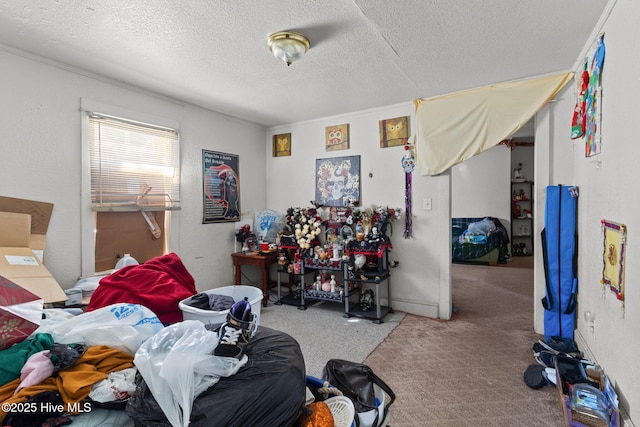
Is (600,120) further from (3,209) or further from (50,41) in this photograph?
(3,209)

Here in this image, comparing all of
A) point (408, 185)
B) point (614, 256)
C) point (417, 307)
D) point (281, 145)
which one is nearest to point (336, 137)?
point (281, 145)

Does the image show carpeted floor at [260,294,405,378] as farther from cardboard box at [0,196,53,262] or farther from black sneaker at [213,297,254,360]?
cardboard box at [0,196,53,262]

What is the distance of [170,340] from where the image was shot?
118cm

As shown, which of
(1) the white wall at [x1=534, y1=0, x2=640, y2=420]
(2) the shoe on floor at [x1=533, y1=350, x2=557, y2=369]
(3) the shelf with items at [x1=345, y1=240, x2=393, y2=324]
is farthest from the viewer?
(3) the shelf with items at [x1=345, y1=240, x2=393, y2=324]

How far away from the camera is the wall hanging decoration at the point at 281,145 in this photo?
4285 mm

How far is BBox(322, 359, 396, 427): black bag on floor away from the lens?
144 cm

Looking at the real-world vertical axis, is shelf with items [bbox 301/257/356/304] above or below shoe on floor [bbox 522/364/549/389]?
above

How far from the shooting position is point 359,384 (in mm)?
1599

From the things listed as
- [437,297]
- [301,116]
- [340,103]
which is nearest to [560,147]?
[437,297]

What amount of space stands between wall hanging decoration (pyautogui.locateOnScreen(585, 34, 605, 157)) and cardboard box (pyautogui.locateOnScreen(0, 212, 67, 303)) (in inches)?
139

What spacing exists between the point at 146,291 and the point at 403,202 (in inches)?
103

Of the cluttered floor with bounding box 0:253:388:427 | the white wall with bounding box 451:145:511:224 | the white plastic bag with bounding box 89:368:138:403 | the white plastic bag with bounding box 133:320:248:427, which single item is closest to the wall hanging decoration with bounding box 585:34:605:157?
the cluttered floor with bounding box 0:253:388:427

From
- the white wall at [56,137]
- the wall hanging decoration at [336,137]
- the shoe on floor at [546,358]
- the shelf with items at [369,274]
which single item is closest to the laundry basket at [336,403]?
the shoe on floor at [546,358]

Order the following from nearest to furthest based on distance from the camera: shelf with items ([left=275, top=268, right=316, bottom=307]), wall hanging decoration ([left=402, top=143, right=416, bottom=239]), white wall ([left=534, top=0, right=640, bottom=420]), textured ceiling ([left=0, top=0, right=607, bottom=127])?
1. white wall ([left=534, top=0, right=640, bottom=420])
2. textured ceiling ([left=0, top=0, right=607, bottom=127])
3. wall hanging decoration ([left=402, top=143, right=416, bottom=239])
4. shelf with items ([left=275, top=268, right=316, bottom=307])
